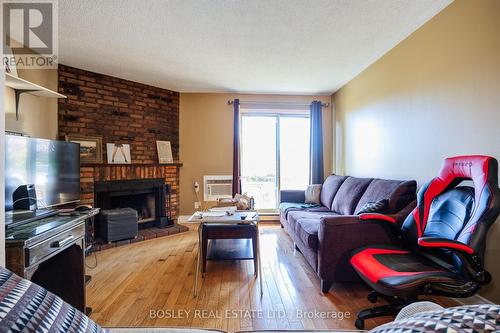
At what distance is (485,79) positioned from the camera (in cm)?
178

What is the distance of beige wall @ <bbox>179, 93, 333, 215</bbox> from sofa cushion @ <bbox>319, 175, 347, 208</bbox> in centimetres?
176

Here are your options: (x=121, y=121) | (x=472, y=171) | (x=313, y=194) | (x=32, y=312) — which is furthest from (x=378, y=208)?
(x=121, y=121)

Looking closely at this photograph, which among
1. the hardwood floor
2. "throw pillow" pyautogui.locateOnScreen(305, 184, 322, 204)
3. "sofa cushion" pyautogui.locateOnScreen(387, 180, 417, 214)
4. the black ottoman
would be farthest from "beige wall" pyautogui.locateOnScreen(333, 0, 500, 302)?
the black ottoman

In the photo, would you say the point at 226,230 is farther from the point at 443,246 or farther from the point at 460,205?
the point at 460,205

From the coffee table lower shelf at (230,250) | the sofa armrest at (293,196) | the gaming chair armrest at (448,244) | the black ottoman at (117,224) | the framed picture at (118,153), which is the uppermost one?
the framed picture at (118,153)

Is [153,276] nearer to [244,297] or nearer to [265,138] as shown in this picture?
[244,297]

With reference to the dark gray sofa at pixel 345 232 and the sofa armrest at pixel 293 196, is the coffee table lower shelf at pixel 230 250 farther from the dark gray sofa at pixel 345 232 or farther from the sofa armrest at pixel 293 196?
the sofa armrest at pixel 293 196

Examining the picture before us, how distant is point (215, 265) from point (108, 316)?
1.15m

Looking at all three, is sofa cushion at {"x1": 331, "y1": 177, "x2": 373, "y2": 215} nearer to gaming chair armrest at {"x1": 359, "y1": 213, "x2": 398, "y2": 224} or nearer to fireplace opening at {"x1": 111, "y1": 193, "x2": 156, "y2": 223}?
gaming chair armrest at {"x1": 359, "y1": 213, "x2": 398, "y2": 224}

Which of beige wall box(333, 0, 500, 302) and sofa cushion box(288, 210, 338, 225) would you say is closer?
beige wall box(333, 0, 500, 302)

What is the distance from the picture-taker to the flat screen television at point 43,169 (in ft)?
5.63

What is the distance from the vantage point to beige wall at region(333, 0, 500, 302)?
174cm

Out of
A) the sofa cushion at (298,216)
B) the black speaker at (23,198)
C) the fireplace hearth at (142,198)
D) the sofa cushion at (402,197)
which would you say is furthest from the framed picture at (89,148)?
the sofa cushion at (402,197)

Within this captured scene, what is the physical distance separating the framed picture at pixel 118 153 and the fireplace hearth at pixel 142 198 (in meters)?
0.32
